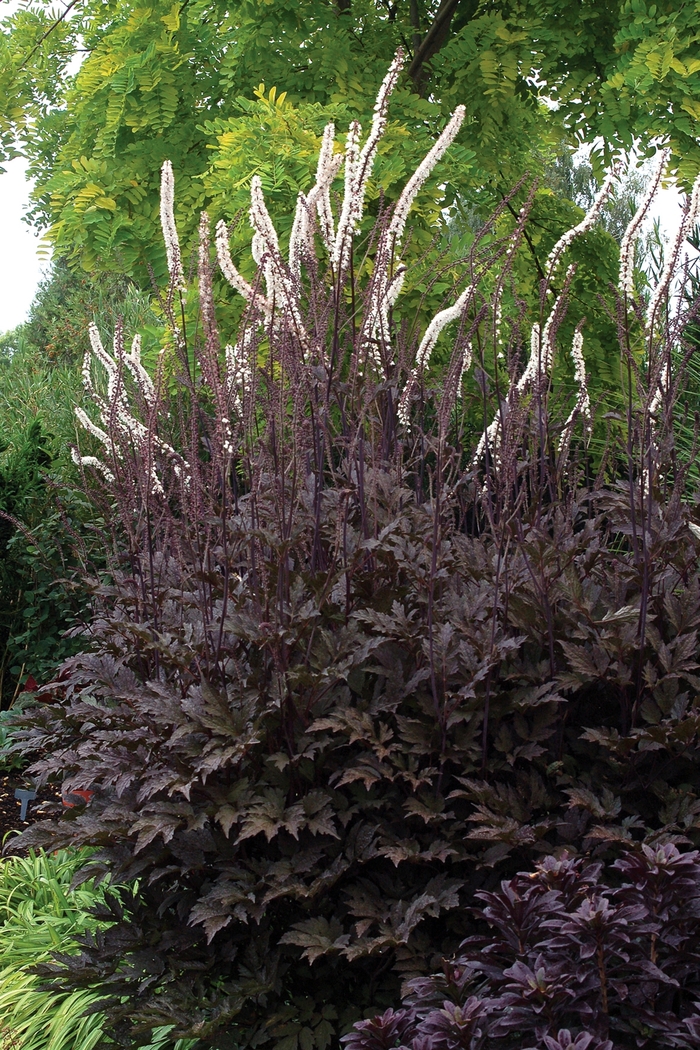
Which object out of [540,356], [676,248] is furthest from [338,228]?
[676,248]

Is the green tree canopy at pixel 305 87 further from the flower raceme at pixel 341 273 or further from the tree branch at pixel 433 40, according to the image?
the flower raceme at pixel 341 273

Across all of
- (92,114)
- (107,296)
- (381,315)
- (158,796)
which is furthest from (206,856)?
(107,296)

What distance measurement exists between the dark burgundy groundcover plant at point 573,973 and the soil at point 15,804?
134 inches

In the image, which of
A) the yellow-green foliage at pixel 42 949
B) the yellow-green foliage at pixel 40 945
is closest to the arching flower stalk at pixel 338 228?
the yellow-green foliage at pixel 42 949

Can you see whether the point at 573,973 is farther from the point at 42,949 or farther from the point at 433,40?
the point at 433,40

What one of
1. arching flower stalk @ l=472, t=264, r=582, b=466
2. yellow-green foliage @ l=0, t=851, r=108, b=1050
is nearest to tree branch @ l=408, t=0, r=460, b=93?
arching flower stalk @ l=472, t=264, r=582, b=466

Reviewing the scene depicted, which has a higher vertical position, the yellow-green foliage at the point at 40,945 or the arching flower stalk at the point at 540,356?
the arching flower stalk at the point at 540,356

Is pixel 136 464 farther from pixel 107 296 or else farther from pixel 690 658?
pixel 107 296

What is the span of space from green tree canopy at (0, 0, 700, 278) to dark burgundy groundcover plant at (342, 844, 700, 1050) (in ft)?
14.7

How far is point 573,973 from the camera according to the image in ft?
6.39

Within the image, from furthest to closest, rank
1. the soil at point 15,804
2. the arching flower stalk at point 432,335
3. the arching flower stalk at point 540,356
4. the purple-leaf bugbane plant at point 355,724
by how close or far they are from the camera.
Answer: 1. the soil at point 15,804
2. the arching flower stalk at point 432,335
3. the arching flower stalk at point 540,356
4. the purple-leaf bugbane plant at point 355,724

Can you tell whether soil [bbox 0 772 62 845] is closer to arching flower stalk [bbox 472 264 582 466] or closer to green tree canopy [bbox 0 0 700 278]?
arching flower stalk [bbox 472 264 582 466]

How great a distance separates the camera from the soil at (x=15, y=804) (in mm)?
5164

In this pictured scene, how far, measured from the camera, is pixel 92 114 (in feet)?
24.3
